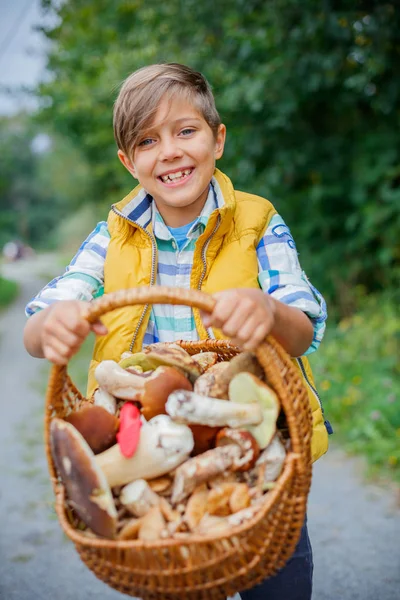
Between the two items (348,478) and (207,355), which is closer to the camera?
(207,355)

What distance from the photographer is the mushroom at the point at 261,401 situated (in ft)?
4.03

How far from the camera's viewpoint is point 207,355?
60.7 inches

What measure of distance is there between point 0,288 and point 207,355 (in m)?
12.0

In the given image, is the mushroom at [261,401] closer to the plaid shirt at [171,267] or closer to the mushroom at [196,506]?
the mushroom at [196,506]

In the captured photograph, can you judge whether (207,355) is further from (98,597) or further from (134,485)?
(98,597)

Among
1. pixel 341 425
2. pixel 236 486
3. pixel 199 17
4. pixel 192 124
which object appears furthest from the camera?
pixel 199 17

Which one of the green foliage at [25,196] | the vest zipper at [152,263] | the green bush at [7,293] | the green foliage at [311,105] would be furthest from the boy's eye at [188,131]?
the green foliage at [25,196]

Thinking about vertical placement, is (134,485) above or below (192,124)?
below

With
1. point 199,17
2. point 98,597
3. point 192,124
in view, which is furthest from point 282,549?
point 199,17

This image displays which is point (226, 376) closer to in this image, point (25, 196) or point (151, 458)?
point (151, 458)

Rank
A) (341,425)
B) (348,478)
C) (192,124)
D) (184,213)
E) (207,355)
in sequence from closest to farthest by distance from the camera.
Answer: (207,355), (192,124), (184,213), (348,478), (341,425)

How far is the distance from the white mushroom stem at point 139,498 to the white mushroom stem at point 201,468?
5 centimetres

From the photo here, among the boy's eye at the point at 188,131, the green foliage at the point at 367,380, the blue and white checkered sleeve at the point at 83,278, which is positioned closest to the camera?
the blue and white checkered sleeve at the point at 83,278

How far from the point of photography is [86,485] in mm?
1143
